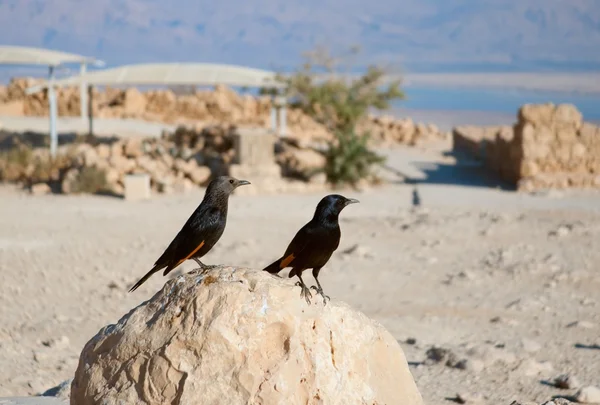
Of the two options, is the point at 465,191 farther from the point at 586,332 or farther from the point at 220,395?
the point at 220,395

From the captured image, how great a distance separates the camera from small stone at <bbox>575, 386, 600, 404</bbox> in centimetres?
583

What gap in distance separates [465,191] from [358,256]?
6830mm

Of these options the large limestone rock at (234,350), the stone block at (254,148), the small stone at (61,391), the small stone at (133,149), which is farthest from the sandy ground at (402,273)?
the small stone at (133,149)

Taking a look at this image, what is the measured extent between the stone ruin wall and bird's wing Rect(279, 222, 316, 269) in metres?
13.2

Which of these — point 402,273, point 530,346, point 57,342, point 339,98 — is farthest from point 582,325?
point 339,98

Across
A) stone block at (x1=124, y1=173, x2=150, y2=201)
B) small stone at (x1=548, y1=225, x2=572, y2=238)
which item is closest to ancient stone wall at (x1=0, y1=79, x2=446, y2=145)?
stone block at (x1=124, y1=173, x2=150, y2=201)

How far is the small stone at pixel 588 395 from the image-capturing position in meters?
5.83

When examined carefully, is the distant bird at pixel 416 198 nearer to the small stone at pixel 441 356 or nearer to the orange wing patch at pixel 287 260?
the small stone at pixel 441 356

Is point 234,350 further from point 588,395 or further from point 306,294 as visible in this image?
point 588,395

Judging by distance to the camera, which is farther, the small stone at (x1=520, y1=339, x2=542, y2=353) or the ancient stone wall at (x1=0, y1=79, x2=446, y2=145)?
the ancient stone wall at (x1=0, y1=79, x2=446, y2=145)

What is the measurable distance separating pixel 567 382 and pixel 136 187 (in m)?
10.2

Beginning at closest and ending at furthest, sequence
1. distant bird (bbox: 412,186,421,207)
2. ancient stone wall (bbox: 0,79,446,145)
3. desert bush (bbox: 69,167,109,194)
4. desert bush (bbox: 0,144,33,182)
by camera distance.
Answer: distant bird (bbox: 412,186,421,207) → desert bush (bbox: 69,167,109,194) → desert bush (bbox: 0,144,33,182) → ancient stone wall (bbox: 0,79,446,145)

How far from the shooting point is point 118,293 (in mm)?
8898

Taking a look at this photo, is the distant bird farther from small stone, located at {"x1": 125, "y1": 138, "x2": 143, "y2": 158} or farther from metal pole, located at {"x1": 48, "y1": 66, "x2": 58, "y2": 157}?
metal pole, located at {"x1": 48, "y1": 66, "x2": 58, "y2": 157}
